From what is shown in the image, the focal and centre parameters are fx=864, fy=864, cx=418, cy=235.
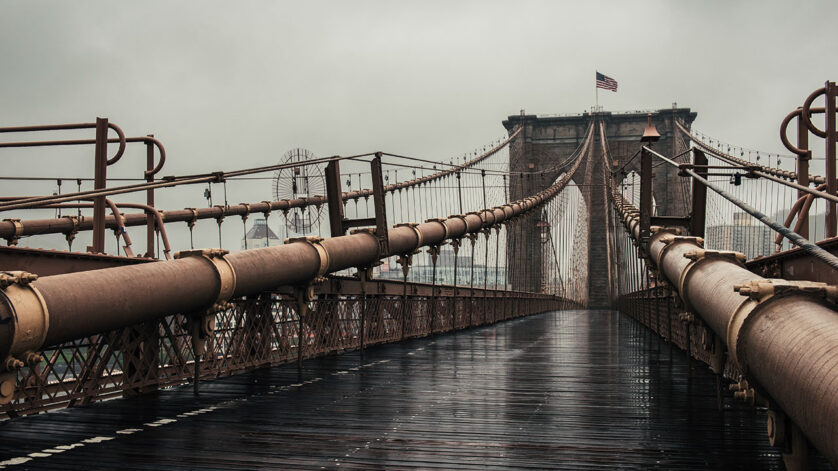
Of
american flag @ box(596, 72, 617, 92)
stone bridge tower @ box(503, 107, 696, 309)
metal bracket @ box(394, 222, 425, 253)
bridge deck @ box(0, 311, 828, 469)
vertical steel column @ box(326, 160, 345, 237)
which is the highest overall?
american flag @ box(596, 72, 617, 92)

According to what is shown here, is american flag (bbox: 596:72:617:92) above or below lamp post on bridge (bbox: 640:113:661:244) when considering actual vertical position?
above

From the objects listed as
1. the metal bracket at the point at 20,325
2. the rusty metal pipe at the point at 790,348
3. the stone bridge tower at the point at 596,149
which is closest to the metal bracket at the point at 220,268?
the metal bracket at the point at 20,325

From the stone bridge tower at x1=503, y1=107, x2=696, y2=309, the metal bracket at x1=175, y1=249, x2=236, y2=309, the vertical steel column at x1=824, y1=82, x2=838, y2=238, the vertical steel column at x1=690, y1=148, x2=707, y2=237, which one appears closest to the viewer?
the metal bracket at x1=175, y1=249, x2=236, y2=309

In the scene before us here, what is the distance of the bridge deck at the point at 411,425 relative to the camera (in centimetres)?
572

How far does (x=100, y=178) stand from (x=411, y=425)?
533 cm

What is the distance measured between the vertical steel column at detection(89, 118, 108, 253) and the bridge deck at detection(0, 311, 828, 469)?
7.16ft

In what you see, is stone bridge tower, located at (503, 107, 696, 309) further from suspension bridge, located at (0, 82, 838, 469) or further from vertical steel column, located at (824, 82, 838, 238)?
vertical steel column, located at (824, 82, 838, 238)

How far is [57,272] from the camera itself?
7914 millimetres

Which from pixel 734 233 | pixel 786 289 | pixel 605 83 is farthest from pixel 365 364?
pixel 605 83

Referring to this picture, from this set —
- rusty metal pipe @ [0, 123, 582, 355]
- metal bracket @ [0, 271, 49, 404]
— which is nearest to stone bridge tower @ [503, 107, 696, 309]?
rusty metal pipe @ [0, 123, 582, 355]

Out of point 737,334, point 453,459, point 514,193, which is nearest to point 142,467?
point 453,459

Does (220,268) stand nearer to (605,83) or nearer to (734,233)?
(734,233)

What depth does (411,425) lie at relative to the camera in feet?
23.5

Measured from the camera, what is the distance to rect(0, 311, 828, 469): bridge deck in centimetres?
572
